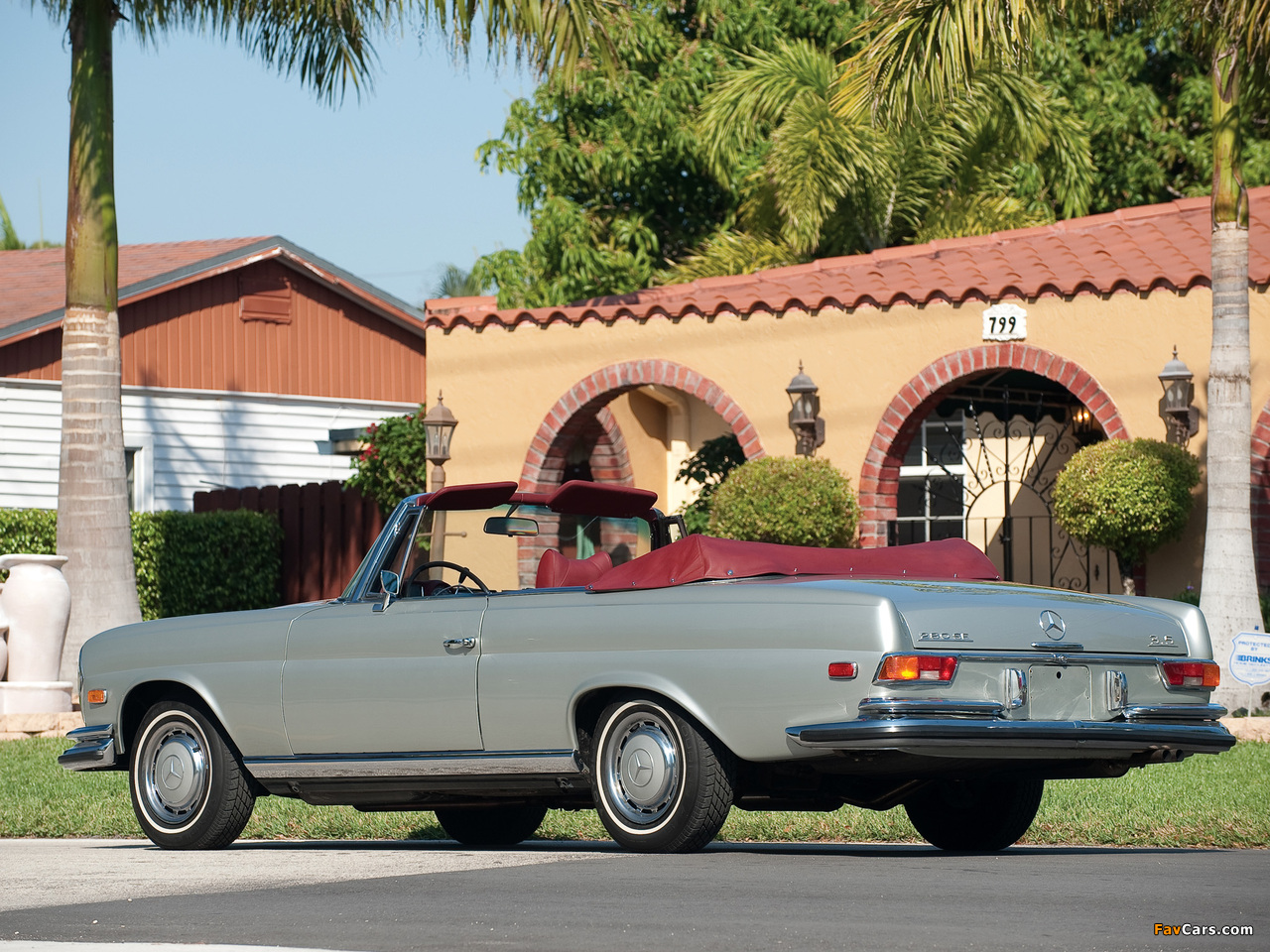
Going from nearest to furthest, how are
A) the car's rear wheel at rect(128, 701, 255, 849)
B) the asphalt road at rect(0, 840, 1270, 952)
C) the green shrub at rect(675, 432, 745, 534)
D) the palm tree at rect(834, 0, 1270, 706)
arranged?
the asphalt road at rect(0, 840, 1270, 952), the car's rear wheel at rect(128, 701, 255, 849), the palm tree at rect(834, 0, 1270, 706), the green shrub at rect(675, 432, 745, 534)

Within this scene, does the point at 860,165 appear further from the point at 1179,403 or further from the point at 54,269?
the point at 54,269

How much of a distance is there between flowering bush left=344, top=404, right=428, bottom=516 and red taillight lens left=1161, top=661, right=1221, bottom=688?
13656 mm

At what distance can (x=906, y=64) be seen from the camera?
45.6ft

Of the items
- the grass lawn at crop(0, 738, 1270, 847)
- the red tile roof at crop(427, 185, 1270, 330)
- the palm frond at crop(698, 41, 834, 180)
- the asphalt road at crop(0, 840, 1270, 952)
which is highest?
the palm frond at crop(698, 41, 834, 180)

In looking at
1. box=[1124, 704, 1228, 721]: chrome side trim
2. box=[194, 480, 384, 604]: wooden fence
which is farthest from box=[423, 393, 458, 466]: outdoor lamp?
box=[1124, 704, 1228, 721]: chrome side trim

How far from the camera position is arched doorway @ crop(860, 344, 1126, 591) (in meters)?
16.6

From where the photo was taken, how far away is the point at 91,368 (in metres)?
15.8

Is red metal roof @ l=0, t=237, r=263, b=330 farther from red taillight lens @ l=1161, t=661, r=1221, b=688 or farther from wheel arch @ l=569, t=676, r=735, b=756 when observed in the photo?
red taillight lens @ l=1161, t=661, r=1221, b=688

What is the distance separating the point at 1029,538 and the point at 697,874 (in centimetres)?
1316

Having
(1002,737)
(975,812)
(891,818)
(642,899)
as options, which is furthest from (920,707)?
(891,818)

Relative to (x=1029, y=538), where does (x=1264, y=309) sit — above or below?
above

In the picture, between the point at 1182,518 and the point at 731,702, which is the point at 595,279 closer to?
the point at 1182,518

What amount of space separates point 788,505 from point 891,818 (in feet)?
24.1

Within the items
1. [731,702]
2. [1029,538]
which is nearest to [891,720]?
[731,702]
